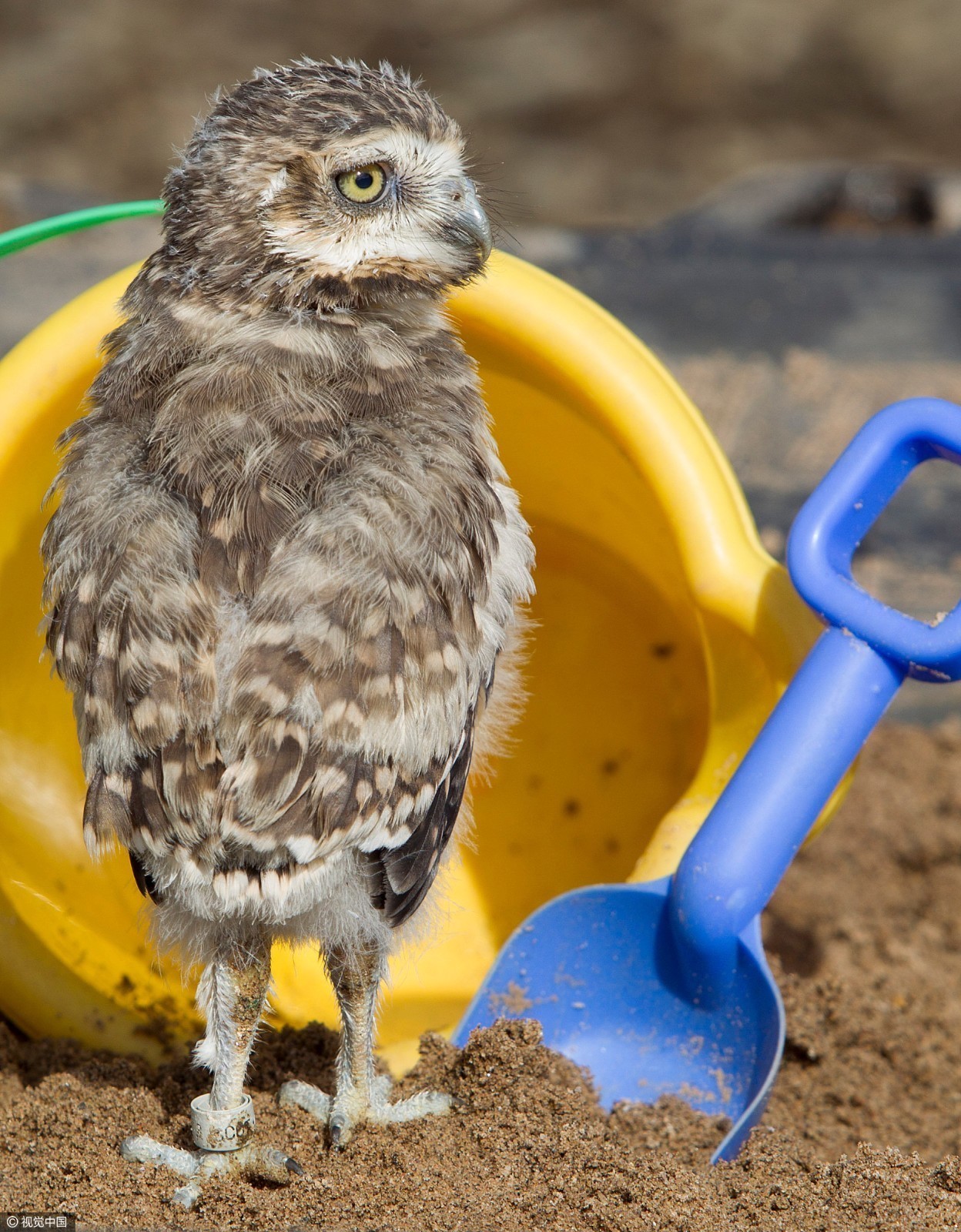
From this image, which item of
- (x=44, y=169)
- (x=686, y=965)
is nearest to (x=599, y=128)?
(x=44, y=169)

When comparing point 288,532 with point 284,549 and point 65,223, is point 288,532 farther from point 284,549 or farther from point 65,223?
point 65,223

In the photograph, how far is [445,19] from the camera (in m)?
9.77

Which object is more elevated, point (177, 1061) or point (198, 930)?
point (198, 930)

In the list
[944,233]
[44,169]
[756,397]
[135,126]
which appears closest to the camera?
[756,397]

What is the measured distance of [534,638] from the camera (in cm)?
315

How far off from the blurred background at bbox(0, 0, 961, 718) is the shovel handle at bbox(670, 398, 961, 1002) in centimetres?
282

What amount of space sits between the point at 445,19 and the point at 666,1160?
9.52 m

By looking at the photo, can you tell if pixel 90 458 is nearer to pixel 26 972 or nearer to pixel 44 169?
pixel 26 972

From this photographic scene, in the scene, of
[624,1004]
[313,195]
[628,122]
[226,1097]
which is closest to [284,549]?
[313,195]

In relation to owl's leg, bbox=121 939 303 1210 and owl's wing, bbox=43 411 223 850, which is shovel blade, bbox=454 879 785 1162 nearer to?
owl's leg, bbox=121 939 303 1210

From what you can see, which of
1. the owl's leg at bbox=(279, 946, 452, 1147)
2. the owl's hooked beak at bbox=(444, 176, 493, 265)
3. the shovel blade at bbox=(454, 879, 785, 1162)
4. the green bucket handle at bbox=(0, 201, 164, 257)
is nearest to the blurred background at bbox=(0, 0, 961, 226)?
the green bucket handle at bbox=(0, 201, 164, 257)

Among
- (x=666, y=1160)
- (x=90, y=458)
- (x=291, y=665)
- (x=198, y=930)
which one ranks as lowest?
(x=666, y=1160)

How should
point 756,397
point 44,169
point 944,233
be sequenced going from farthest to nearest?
point 44,169 < point 944,233 < point 756,397

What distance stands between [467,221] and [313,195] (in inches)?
10.8
